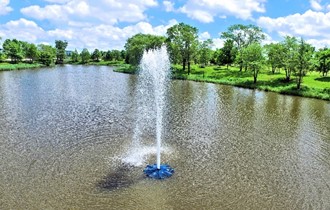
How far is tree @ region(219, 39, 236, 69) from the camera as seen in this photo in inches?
3987

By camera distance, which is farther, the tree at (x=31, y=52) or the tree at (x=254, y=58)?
the tree at (x=31, y=52)

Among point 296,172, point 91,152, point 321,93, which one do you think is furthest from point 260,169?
point 321,93

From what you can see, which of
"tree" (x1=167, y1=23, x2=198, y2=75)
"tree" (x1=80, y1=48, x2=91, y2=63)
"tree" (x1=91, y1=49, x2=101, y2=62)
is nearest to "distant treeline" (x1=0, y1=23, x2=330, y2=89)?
"tree" (x1=167, y1=23, x2=198, y2=75)

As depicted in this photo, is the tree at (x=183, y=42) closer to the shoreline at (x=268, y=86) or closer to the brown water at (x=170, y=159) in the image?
the shoreline at (x=268, y=86)

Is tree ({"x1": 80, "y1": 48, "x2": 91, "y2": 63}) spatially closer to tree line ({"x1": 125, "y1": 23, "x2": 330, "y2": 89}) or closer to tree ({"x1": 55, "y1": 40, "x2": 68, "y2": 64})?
tree ({"x1": 55, "y1": 40, "x2": 68, "y2": 64})

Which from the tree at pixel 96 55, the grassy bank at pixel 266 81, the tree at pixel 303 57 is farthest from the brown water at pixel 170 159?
the tree at pixel 96 55

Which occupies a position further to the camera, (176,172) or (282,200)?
(176,172)

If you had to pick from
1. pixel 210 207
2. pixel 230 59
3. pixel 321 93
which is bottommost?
pixel 210 207

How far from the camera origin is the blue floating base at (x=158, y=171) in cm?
1772

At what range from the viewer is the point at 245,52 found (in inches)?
2734

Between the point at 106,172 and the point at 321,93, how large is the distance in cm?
4518

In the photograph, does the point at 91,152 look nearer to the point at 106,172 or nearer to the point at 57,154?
the point at 57,154

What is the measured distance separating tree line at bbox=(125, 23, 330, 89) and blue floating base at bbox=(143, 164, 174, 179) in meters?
44.9

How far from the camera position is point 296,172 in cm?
1919
